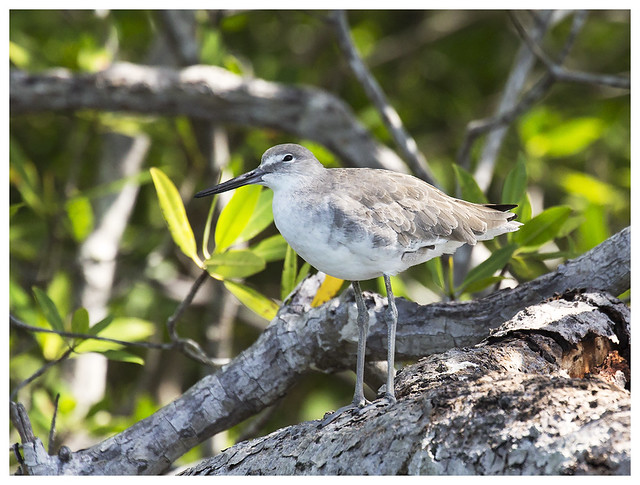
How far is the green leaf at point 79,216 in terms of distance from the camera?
4.39 m

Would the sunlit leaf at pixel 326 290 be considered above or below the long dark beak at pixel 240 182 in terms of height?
below

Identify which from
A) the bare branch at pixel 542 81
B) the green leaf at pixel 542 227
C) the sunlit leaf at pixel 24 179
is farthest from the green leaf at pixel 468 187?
the sunlit leaf at pixel 24 179

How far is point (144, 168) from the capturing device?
5.63m

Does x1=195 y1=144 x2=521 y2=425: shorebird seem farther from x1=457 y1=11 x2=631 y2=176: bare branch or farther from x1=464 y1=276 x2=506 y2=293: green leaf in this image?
x1=457 y1=11 x2=631 y2=176: bare branch

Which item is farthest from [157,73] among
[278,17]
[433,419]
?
[433,419]

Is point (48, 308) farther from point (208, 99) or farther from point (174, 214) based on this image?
point (208, 99)

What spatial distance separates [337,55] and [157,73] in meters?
2.53

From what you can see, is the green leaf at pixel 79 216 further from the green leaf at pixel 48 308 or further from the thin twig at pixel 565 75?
the thin twig at pixel 565 75

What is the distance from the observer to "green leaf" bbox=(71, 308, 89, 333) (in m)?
3.11

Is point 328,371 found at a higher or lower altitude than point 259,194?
lower

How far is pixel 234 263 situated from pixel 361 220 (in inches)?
28.4

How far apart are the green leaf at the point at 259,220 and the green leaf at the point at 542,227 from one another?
112 cm

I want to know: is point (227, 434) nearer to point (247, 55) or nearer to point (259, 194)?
point (259, 194)

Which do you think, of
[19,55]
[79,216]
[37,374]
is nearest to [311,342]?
[37,374]
